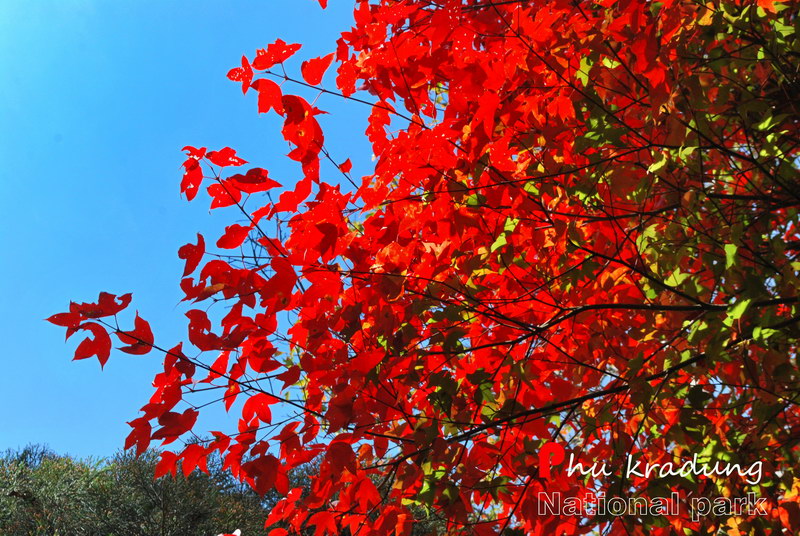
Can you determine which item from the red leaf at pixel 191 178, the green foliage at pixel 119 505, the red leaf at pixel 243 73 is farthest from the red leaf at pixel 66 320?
the green foliage at pixel 119 505

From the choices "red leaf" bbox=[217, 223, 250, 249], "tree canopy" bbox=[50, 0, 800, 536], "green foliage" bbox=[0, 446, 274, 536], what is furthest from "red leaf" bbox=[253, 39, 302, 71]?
"green foliage" bbox=[0, 446, 274, 536]

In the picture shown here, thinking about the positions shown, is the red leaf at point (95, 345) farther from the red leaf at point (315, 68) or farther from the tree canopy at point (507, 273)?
the red leaf at point (315, 68)

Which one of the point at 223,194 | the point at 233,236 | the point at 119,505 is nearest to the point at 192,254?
the point at 233,236

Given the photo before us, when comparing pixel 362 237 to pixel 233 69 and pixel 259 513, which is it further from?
pixel 259 513

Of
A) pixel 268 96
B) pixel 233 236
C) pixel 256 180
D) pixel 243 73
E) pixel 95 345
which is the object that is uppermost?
pixel 243 73

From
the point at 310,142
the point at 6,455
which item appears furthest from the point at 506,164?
the point at 6,455

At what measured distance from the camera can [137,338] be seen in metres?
2.80

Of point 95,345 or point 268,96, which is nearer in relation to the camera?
point 95,345

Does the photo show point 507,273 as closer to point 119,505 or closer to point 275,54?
point 275,54

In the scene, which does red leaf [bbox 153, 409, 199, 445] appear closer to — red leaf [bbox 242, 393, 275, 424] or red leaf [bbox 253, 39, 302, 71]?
red leaf [bbox 242, 393, 275, 424]

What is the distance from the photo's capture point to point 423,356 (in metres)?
3.21

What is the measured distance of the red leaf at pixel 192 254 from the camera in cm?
285

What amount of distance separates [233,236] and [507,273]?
1.44 meters

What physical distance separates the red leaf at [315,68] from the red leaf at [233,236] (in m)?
0.81
